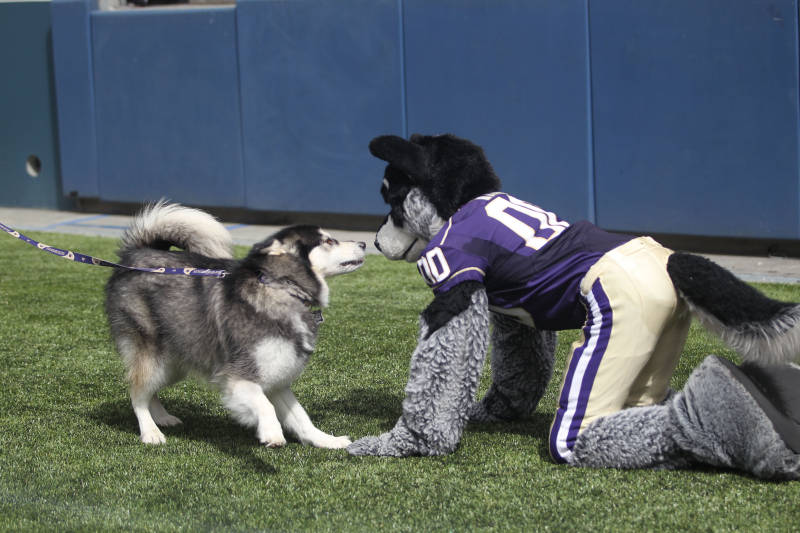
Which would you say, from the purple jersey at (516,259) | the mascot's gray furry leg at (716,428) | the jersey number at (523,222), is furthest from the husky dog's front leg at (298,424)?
the jersey number at (523,222)

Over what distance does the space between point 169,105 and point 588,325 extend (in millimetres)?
8421

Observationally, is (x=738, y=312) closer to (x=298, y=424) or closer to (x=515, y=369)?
(x=515, y=369)

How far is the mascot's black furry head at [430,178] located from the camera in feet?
13.6

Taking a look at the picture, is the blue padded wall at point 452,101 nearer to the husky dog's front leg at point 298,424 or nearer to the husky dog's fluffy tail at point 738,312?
the husky dog's fluffy tail at point 738,312

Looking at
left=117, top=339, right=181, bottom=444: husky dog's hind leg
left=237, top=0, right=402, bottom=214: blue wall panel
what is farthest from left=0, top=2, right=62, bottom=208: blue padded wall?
left=117, top=339, right=181, bottom=444: husky dog's hind leg

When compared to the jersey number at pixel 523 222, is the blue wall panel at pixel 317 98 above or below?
above

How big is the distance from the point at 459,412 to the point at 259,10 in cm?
747

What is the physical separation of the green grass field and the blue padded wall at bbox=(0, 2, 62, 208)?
23.5 ft

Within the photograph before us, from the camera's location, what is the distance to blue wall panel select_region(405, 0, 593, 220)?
351 inches

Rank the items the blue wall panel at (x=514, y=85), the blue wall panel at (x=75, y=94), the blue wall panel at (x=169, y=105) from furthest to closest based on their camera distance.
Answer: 1. the blue wall panel at (x=75, y=94)
2. the blue wall panel at (x=169, y=105)
3. the blue wall panel at (x=514, y=85)

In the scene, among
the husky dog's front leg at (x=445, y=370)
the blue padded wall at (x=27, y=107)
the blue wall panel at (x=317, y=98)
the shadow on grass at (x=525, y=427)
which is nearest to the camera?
the husky dog's front leg at (x=445, y=370)

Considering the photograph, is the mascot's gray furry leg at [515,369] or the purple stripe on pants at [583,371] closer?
the purple stripe on pants at [583,371]

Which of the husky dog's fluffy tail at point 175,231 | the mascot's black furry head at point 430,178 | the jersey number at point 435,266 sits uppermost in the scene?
the mascot's black furry head at point 430,178

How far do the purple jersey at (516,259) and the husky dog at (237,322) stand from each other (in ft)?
1.96
